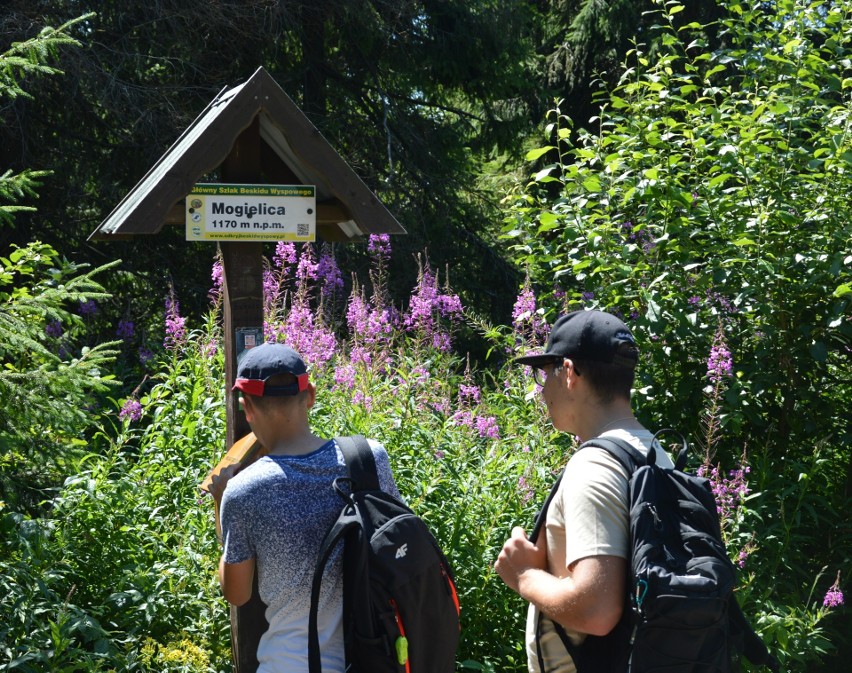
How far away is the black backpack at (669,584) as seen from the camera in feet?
7.43

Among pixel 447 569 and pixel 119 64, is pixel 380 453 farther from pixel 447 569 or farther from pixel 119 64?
pixel 119 64

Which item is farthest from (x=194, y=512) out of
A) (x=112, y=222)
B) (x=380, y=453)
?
(x=380, y=453)

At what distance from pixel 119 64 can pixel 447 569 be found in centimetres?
803

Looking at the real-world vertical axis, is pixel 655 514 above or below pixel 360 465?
below

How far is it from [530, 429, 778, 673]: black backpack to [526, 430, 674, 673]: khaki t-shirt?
3 centimetres

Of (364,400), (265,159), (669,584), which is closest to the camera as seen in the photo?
(669,584)

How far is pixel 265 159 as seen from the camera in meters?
3.98

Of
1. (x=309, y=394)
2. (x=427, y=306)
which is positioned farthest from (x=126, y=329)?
(x=309, y=394)

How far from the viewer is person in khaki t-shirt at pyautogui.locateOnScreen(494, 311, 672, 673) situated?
7.65 feet

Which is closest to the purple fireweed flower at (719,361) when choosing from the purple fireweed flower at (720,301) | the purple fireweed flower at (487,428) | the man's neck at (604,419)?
the purple fireweed flower at (720,301)

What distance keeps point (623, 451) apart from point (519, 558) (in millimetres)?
388

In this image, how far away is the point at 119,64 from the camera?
9.56m

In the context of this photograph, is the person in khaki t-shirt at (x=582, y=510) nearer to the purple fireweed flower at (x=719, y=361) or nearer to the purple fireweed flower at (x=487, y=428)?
the purple fireweed flower at (x=719, y=361)

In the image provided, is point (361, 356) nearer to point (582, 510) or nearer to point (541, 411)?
point (541, 411)
